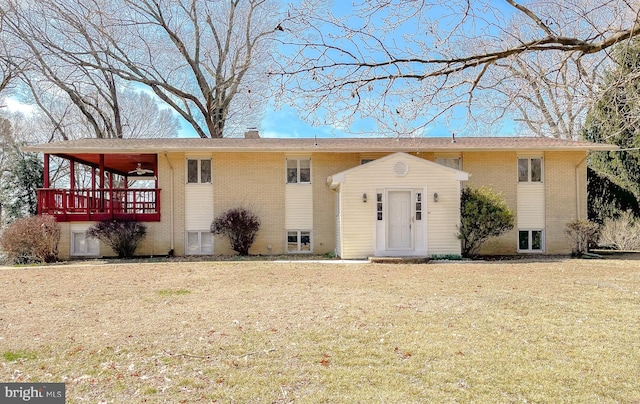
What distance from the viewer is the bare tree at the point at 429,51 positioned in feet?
14.5

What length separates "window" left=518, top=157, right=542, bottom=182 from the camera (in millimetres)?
15625

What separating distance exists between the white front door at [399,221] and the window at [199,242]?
654 cm

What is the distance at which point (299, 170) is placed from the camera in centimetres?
1564

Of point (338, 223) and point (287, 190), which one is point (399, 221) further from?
point (287, 190)

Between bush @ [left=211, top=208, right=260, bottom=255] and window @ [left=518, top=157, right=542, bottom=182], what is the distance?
32.3 feet

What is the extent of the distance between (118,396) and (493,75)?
5519 millimetres

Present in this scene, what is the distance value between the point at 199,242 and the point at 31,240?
519 centimetres

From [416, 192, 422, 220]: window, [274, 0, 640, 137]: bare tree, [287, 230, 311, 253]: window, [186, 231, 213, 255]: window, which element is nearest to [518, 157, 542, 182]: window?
[416, 192, 422, 220]: window

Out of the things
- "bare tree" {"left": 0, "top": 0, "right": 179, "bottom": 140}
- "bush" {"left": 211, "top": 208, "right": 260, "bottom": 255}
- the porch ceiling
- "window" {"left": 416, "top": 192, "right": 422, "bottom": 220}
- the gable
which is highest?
"bare tree" {"left": 0, "top": 0, "right": 179, "bottom": 140}

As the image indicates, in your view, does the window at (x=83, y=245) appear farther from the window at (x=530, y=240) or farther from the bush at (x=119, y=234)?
the window at (x=530, y=240)

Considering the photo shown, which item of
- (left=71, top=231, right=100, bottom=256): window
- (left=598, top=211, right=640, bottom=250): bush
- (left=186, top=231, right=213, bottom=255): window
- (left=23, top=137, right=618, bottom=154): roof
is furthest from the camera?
(left=598, top=211, right=640, bottom=250): bush

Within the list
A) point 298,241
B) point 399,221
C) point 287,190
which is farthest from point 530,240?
point 287,190

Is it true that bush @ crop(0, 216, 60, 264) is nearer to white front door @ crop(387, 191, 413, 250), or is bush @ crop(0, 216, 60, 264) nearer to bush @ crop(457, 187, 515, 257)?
white front door @ crop(387, 191, 413, 250)

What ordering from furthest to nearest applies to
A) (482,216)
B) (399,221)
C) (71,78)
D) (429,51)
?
1. (71,78)
2. (399,221)
3. (482,216)
4. (429,51)
